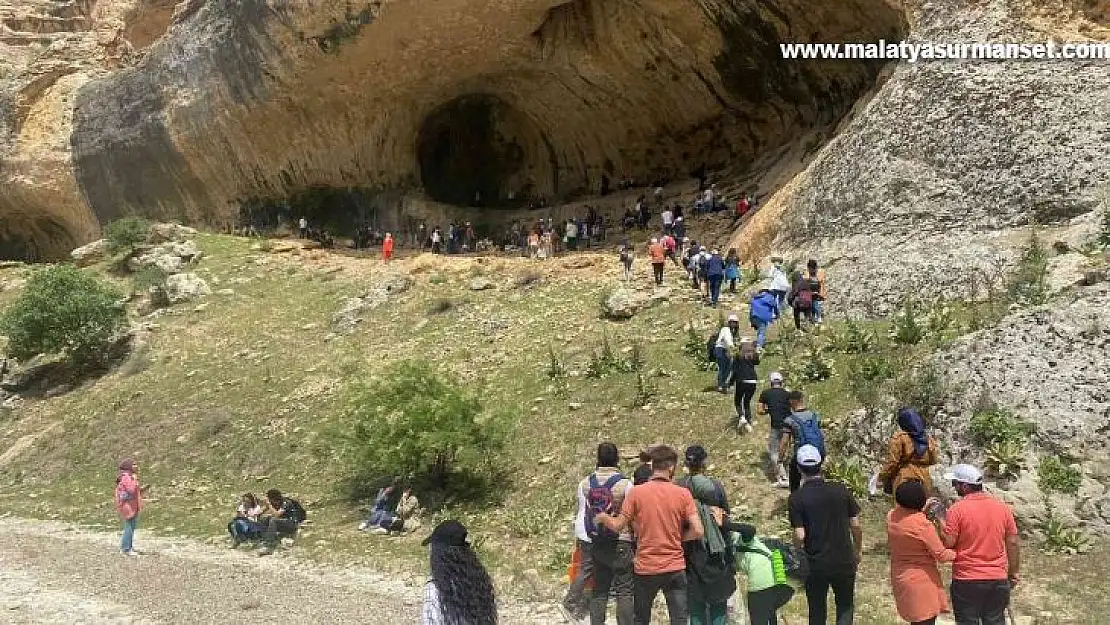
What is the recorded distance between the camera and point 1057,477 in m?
6.54

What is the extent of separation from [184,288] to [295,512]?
14215 mm

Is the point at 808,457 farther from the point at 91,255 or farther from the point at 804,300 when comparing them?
the point at 91,255

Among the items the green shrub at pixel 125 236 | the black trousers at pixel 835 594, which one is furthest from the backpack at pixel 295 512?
the green shrub at pixel 125 236

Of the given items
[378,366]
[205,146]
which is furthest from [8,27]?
[378,366]

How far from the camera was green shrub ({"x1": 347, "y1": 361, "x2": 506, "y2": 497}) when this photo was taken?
9.64 meters

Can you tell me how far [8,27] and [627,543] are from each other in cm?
3655

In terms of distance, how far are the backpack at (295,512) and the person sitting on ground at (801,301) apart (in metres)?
7.42

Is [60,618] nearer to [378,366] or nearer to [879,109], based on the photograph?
[378,366]

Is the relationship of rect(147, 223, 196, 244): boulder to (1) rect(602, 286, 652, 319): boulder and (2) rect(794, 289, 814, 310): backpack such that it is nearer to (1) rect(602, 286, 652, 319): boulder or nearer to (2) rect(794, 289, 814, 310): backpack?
(1) rect(602, 286, 652, 319): boulder

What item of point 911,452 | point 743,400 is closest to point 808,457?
point 911,452

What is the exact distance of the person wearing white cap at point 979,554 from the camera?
14.1 ft

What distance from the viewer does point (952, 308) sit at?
10.3m

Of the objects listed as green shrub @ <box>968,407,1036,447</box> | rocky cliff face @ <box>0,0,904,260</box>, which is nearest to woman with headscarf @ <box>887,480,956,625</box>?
green shrub @ <box>968,407,1036,447</box>

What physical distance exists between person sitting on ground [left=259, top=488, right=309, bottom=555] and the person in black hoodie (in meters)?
5.71
